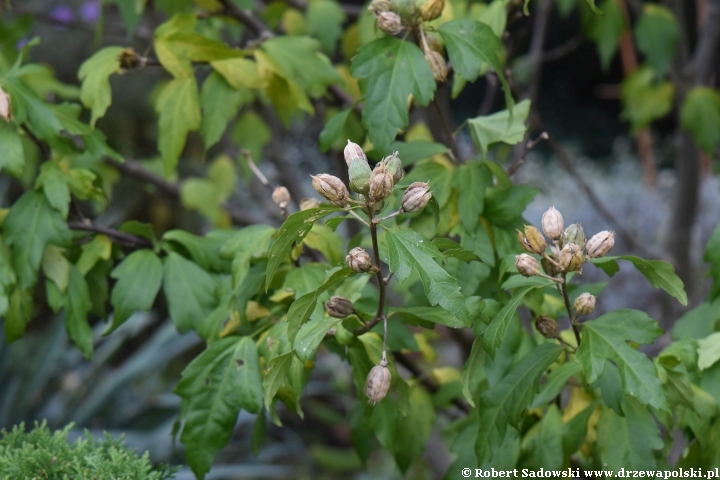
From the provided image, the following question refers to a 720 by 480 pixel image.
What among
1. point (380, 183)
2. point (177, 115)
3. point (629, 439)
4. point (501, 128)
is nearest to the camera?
point (380, 183)

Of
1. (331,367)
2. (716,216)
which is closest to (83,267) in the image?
(331,367)

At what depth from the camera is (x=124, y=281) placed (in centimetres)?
109

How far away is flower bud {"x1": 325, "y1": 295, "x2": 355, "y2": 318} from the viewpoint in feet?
2.69

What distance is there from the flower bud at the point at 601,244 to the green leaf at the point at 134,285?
0.61 metres

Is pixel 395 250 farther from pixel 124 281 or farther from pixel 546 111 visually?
pixel 546 111

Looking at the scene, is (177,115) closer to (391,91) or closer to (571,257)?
(391,91)

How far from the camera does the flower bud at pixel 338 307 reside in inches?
32.3

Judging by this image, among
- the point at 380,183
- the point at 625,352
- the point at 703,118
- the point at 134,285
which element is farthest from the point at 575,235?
the point at 703,118

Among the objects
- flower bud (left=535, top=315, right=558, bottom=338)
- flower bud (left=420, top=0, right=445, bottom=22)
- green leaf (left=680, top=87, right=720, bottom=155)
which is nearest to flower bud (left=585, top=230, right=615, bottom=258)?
flower bud (left=535, top=315, right=558, bottom=338)

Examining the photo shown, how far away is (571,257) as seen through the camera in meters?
0.78

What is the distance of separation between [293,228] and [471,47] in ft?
1.28

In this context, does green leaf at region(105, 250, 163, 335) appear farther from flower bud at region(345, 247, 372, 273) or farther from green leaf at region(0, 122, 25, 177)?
flower bud at region(345, 247, 372, 273)

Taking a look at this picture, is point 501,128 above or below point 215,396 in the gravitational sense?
above

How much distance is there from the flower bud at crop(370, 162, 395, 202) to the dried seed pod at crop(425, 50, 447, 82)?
322 millimetres
